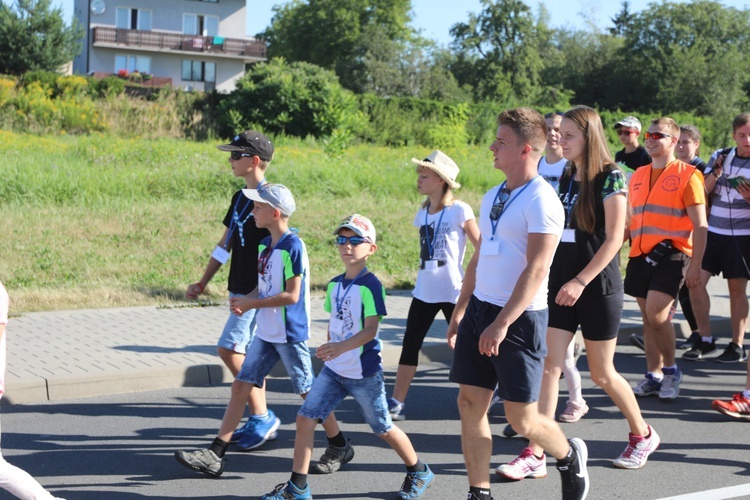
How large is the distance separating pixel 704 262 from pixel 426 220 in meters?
3.06

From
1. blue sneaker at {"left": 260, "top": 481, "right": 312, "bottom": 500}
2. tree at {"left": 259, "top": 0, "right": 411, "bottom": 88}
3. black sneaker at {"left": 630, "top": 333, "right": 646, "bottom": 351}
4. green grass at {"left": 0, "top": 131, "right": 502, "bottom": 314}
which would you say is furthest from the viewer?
tree at {"left": 259, "top": 0, "right": 411, "bottom": 88}

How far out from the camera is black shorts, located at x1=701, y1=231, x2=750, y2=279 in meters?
7.82

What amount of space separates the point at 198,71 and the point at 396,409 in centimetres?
6316

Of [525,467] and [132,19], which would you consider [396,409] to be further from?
[132,19]

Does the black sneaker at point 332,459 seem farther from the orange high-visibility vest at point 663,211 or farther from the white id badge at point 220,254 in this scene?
the orange high-visibility vest at point 663,211

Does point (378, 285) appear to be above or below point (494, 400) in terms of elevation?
→ above

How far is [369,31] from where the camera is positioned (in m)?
76.1

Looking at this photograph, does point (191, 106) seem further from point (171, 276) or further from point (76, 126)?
point (171, 276)

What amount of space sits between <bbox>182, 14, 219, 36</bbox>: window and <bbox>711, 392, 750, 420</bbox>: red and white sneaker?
64.2 m

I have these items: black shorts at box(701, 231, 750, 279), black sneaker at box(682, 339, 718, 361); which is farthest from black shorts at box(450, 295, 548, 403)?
black sneaker at box(682, 339, 718, 361)

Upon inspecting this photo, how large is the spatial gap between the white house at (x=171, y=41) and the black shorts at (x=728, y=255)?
195 feet

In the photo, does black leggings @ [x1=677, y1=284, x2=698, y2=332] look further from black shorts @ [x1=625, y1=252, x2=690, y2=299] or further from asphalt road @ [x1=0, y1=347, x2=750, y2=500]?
black shorts @ [x1=625, y1=252, x2=690, y2=299]

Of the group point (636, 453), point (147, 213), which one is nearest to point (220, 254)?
point (636, 453)

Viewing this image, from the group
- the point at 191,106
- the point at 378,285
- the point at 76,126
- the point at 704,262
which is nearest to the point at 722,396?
the point at 704,262
